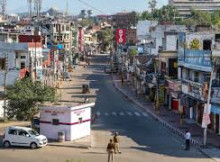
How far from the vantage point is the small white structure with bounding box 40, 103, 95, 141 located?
42594 mm

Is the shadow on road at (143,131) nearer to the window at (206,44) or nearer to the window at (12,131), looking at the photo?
the window at (12,131)

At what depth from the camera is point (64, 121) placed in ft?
140

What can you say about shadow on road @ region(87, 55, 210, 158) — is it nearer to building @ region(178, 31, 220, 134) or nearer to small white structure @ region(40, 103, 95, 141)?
building @ region(178, 31, 220, 134)

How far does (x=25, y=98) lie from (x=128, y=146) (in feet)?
40.0

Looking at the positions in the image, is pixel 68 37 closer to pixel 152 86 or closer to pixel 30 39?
pixel 30 39

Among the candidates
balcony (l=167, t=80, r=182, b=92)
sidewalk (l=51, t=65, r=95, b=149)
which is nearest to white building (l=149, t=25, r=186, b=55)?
sidewalk (l=51, t=65, r=95, b=149)

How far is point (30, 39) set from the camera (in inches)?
3482

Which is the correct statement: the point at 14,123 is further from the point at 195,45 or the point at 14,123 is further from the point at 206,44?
the point at 206,44

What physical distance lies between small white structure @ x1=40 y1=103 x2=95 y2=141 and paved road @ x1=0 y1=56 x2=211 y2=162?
171 cm

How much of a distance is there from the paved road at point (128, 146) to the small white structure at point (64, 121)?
5.60ft

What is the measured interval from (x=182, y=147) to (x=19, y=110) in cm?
1584

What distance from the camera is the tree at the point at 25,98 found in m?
50.0

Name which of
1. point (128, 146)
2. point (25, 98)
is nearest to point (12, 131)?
point (128, 146)

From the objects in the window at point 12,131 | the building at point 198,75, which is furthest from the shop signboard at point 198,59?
the window at point 12,131
